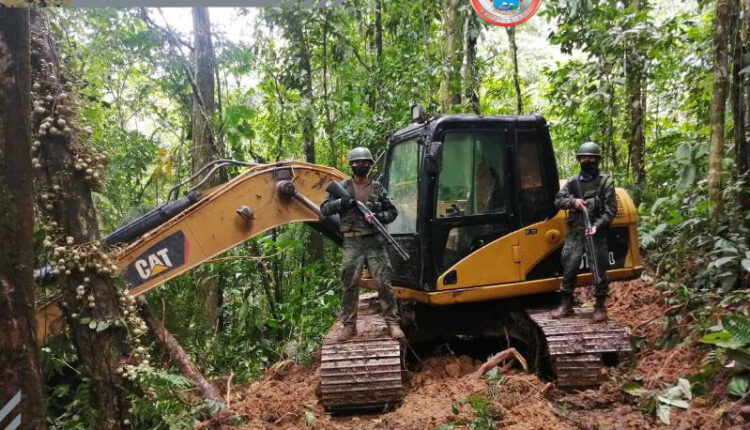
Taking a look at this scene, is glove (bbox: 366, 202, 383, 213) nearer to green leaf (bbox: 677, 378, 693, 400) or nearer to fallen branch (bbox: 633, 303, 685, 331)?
green leaf (bbox: 677, 378, 693, 400)

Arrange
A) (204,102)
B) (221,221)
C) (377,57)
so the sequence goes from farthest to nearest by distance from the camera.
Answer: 1. (377,57)
2. (204,102)
3. (221,221)

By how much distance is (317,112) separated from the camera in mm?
9680

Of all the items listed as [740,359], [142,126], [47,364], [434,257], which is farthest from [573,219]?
[142,126]

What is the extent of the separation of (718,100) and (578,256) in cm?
217

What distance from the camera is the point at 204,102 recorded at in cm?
800

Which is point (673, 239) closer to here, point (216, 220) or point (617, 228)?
point (617, 228)

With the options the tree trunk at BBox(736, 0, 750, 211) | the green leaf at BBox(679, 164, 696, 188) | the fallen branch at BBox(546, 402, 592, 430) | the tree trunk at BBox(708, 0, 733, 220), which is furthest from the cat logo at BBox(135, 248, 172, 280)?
the green leaf at BBox(679, 164, 696, 188)

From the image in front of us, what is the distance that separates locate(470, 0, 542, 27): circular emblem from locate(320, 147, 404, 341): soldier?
371 centimetres

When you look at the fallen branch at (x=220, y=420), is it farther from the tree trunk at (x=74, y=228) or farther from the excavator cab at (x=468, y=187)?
the excavator cab at (x=468, y=187)

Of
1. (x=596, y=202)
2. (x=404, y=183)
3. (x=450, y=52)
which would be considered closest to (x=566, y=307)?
(x=596, y=202)

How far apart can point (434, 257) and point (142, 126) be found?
15.1m

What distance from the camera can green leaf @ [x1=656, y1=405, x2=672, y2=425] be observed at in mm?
3988

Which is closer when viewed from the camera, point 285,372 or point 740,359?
point 740,359

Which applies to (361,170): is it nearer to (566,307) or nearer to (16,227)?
(566,307)
